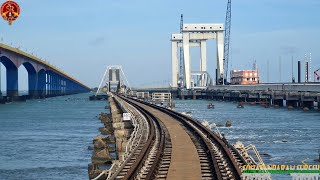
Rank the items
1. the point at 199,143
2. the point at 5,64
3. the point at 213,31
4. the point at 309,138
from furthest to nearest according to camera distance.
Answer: the point at 213,31 < the point at 5,64 < the point at 309,138 < the point at 199,143

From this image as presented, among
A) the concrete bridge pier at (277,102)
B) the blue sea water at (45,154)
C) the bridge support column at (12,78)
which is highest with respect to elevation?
the bridge support column at (12,78)

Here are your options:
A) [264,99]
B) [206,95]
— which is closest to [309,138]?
[264,99]

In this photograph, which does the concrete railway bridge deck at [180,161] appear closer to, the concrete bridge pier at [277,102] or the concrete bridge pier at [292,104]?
the concrete bridge pier at [292,104]

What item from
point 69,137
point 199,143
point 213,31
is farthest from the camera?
point 213,31

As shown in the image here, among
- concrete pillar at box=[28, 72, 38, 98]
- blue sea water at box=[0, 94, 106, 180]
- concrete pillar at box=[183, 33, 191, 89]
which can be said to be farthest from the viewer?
concrete pillar at box=[28, 72, 38, 98]

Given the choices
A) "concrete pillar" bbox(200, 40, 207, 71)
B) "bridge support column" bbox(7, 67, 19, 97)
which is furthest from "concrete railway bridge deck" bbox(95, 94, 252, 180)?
"concrete pillar" bbox(200, 40, 207, 71)

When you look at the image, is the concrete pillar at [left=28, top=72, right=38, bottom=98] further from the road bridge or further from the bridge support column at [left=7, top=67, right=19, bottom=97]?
the bridge support column at [left=7, top=67, right=19, bottom=97]

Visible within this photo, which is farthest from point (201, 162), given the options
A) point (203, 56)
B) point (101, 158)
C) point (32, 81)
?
point (32, 81)

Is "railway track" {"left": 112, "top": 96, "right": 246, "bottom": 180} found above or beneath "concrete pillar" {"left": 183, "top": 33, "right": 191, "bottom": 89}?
beneath

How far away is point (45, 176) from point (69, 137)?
77.7ft

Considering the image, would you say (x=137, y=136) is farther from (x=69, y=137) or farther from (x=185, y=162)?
(x=69, y=137)

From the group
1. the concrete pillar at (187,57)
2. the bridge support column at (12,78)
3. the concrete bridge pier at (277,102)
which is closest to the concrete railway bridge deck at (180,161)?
the concrete bridge pier at (277,102)

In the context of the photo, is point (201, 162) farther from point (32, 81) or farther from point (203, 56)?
point (32, 81)

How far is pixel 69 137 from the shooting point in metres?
55.9
